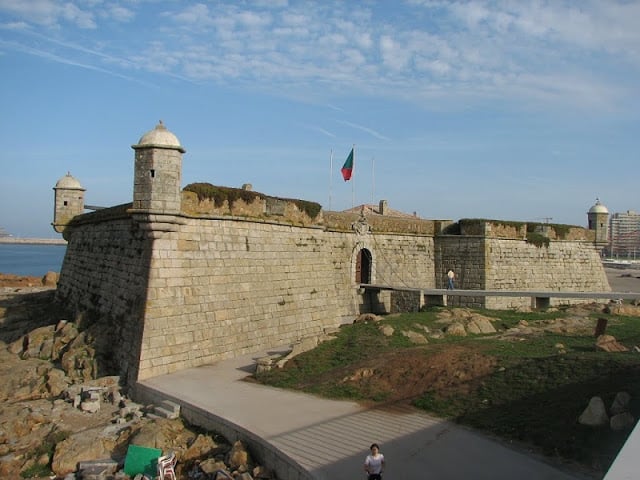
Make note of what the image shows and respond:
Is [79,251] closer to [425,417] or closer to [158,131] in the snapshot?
[158,131]

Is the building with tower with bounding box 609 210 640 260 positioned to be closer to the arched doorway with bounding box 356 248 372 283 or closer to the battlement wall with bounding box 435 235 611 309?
the battlement wall with bounding box 435 235 611 309

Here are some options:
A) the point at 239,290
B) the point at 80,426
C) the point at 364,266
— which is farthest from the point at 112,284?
the point at 364,266

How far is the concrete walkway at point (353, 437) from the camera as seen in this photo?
766 centimetres

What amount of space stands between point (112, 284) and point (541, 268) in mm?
20118

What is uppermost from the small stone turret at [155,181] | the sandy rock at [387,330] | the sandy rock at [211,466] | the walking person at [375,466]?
the small stone turret at [155,181]

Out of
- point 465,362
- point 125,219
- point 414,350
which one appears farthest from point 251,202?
point 465,362

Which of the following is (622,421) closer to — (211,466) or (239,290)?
(211,466)

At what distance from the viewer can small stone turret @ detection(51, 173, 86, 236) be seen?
2216 cm

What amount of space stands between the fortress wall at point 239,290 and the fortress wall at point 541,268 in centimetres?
710

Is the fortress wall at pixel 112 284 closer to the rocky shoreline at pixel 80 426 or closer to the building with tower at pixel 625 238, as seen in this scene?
the rocky shoreline at pixel 80 426

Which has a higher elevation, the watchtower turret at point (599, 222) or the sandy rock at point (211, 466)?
the watchtower turret at point (599, 222)

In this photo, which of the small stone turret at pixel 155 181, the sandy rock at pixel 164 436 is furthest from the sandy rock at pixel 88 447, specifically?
the small stone turret at pixel 155 181

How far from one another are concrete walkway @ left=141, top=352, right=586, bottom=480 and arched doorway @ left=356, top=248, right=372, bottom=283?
11.4m

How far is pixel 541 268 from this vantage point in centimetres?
2617
